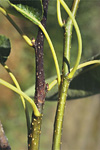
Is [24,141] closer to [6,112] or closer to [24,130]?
[24,130]

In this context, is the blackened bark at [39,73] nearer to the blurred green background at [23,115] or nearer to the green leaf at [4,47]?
the green leaf at [4,47]

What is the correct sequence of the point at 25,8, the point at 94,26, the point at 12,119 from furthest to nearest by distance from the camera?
1. the point at 12,119
2. the point at 94,26
3. the point at 25,8

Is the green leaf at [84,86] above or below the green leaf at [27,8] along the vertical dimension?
below

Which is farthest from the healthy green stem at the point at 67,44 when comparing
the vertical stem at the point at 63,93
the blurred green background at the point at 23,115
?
the blurred green background at the point at 23,115

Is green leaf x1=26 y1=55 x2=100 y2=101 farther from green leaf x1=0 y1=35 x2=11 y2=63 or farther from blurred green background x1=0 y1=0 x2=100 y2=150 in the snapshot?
blurred green background x1=0 y1=0 x2=100 y2=150

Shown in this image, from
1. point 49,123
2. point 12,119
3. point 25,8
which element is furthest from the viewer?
point 49,123

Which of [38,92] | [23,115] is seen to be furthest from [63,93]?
[23,115]

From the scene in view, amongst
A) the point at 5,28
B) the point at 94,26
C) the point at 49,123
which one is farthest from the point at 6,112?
the point at 94,26

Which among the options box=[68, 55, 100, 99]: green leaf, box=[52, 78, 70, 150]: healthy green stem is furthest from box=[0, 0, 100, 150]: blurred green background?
box=[52, 78, 70, 150]: healthy green stem

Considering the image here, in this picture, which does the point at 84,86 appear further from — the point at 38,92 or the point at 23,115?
the point at 23,115
